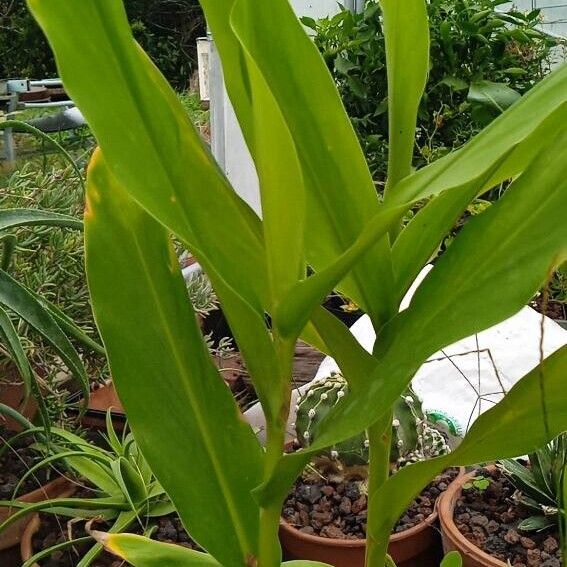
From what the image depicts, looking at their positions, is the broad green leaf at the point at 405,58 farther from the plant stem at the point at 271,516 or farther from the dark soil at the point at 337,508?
the dark soil at the point at 337,508

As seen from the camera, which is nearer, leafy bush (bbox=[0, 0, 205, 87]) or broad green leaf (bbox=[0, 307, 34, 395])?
broad green leaf (bbox=[0, 307, 34, 395])

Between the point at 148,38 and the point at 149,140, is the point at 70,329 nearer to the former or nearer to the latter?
the point at 149,140

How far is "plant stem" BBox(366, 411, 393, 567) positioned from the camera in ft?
1.47

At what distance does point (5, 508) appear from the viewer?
0.87 m

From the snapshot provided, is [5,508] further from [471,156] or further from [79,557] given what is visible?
Answer: [471,156]

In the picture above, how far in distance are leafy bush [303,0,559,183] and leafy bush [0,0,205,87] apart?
1356 mm

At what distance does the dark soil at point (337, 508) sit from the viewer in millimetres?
900

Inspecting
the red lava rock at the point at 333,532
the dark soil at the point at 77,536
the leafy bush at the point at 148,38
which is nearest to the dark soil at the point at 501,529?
the red lava rock at the point at 333,532

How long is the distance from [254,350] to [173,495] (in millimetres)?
103

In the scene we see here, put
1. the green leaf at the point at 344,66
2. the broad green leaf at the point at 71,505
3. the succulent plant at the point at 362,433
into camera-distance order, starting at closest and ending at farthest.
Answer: the broad green leaf at the point at 71,505
the succulent plant at the point at 362,433
the green leaf at the point at 344,66

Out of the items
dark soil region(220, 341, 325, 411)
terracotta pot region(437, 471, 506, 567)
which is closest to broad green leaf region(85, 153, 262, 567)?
terracotta pot region(437, 471, 506, 567)

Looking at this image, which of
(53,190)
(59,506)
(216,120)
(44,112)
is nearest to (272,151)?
(59,506)

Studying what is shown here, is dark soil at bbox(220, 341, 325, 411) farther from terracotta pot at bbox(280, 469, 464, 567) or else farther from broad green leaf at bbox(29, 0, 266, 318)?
broad green leaf at bbox(29, 0, 266, 318)

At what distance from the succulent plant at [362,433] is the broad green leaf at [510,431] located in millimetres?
519
